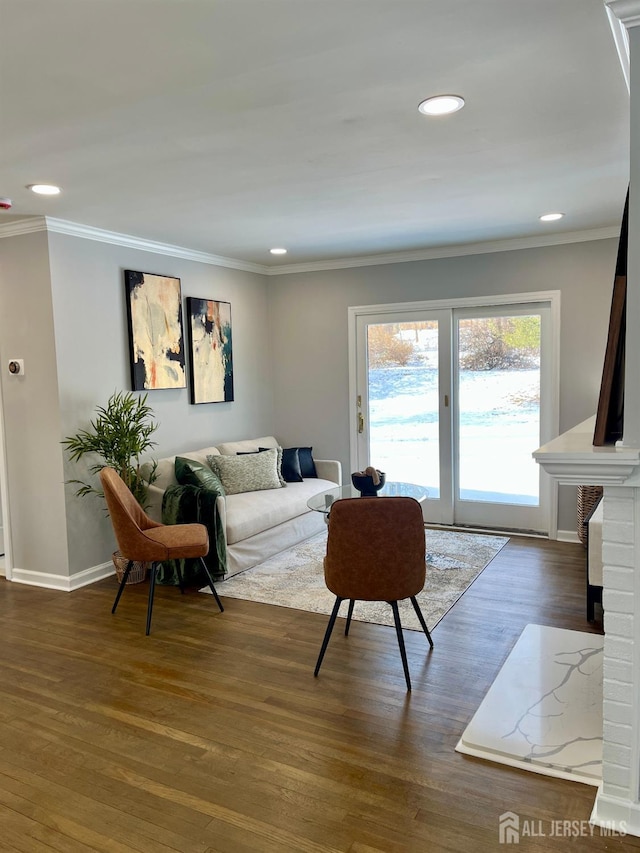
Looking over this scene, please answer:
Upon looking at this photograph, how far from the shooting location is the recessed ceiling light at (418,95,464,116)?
7.93 ft

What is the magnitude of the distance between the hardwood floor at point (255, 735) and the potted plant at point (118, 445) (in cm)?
85

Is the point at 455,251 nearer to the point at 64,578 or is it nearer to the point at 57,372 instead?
the point at 57,372

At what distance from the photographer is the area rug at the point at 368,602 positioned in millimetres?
3809

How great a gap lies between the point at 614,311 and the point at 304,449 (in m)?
4.19

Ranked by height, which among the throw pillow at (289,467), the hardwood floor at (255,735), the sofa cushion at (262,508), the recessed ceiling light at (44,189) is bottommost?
the hardwood floor at (255,735)

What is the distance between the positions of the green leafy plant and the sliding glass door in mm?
2320

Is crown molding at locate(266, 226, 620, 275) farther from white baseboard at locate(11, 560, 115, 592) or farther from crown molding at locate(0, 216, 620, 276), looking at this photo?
white baseboard at locate(11, 560, 115, 592)

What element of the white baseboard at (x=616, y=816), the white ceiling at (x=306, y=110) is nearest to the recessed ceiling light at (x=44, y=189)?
the white ceiling at (x=306, y=110)

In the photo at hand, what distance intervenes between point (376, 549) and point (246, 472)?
2.57m

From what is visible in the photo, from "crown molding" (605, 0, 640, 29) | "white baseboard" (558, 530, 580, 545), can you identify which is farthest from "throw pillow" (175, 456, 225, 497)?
"crown molding" (605, 0, 640, 29)

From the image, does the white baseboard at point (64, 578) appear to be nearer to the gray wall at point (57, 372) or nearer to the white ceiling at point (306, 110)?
the gray wall at point (57, 372)

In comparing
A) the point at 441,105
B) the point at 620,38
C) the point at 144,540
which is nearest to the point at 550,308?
the point at 441,105

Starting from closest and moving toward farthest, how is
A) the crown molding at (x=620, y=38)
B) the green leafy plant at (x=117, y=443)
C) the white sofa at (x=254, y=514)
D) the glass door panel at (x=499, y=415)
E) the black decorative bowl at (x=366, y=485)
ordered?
the crown molding at (x=620, y=38) → the black decorative bowl at (x=366, y=485) → the green leafy plant at (x=117, y=443) → the white sofa at (x=254, y=514) → the glass door panel at (x=499, y=415)

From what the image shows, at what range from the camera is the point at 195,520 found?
4.32 meters
